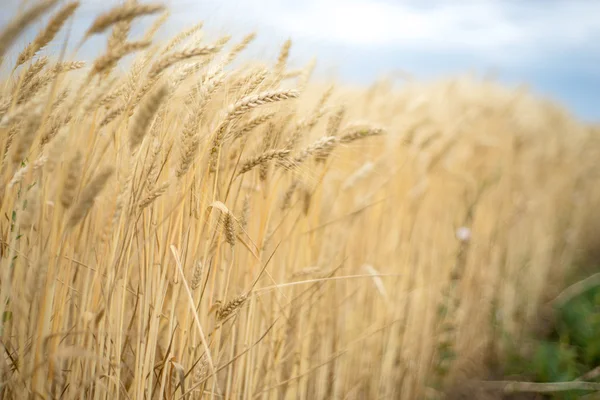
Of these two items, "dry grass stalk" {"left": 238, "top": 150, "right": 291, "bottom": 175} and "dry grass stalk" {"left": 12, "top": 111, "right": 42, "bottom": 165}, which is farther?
"dry grass stalk" {"left": 238, "top": 150, "right": 291, "bottom": 175}

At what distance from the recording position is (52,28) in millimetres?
1117

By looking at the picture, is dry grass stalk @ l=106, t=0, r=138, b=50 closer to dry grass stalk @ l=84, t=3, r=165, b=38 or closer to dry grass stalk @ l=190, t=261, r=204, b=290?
dry grass stalk @ l=84, t=3, r=165, b=38

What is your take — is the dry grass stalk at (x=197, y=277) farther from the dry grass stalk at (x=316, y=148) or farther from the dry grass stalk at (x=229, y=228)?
the dry grass stalk at (x=316, y=148)

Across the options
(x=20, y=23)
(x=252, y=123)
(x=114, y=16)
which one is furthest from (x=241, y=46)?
(x=20, y=23)

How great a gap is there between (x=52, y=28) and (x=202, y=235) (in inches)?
24.3

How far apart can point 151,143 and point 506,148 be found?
4104mm

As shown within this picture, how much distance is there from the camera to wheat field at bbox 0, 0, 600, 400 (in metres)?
1.03

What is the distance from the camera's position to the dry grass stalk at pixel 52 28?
3.60 ft

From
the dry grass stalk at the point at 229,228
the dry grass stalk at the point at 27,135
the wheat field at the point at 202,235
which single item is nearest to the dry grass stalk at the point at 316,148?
the wheat field at the point at 202,235

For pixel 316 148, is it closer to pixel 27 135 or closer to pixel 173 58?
pixel 173 58

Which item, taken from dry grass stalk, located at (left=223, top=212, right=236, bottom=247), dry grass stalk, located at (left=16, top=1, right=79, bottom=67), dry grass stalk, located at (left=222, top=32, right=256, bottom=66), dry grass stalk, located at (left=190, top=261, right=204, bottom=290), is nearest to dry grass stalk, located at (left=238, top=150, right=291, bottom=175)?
dry grass stalk, located at (left=223, top=212, right=236, bottom=247)

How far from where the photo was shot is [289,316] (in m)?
1.54

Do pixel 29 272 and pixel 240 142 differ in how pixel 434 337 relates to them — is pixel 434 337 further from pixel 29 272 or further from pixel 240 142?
pixel 29 272

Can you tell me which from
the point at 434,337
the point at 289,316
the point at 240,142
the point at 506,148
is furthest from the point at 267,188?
the point at 506,148
